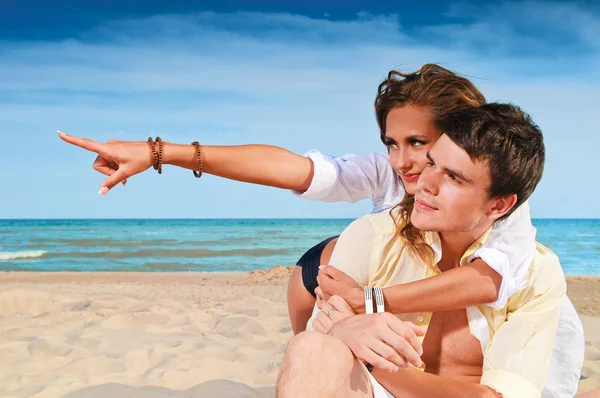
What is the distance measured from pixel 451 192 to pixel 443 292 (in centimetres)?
36

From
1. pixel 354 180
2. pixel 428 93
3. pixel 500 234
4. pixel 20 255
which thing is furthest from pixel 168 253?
pixel 500 234

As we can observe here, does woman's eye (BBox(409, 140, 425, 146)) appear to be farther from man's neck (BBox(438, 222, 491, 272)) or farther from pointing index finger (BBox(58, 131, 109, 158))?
pointing index finger (BBox(58, 131, 109, 158))

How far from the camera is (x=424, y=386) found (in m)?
2.13

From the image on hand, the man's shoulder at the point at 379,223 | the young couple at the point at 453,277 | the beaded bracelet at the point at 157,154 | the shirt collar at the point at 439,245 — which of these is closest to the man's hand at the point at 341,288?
the young couple at the point at 453,277

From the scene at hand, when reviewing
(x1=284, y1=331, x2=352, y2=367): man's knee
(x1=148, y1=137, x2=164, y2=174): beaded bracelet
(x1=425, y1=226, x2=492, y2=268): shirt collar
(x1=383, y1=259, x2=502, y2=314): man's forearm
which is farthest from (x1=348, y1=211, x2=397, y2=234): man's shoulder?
(x1=148, y1=137, x2=164, y2=174): beaded bracelet

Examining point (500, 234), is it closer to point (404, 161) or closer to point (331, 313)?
point (404, 161)

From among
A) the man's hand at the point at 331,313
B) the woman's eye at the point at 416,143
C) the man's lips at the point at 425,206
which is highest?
the woman's eye at the point at 416,143

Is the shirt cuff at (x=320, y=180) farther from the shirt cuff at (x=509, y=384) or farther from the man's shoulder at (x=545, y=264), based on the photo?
the shirt cuff at (x=509, y=384)

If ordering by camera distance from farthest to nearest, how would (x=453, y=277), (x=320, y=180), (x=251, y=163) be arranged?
(x=320, y=180) < (x=251, y=163) < (x=453, y=277)

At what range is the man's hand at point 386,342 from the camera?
73.8 inches

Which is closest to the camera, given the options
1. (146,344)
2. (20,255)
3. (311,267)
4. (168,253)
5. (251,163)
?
(251,163)

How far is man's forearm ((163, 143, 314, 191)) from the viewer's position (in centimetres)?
238

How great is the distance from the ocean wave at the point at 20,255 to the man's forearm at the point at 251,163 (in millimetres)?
14688

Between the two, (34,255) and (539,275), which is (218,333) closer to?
(539,275)
